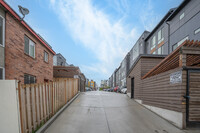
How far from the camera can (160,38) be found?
1947cm

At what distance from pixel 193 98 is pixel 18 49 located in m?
9.41

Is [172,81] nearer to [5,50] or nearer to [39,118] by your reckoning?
[39,118]

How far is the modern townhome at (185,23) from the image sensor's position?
11812 millimetres

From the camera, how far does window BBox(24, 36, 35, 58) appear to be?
8327mm

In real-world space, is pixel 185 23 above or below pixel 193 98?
above

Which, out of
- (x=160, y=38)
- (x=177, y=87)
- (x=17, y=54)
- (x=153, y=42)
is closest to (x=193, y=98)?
(x=177, y=87)

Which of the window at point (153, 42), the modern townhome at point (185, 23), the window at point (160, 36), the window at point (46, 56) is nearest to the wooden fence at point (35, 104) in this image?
the window at point (46, 56)

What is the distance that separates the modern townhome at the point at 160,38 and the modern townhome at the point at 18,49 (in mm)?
16948

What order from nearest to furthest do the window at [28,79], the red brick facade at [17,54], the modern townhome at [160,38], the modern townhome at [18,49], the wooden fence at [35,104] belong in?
the wooden fence at [35,104] → the modern townhome at [18,49] → the red brick facade at [17,54] → the window at [28,79] → the modern townhome at [160,38]

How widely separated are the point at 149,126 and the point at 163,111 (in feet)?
4.85

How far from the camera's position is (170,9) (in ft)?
55.2

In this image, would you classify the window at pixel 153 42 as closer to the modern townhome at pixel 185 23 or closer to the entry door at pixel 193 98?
the modern townhome at pixel 185 23

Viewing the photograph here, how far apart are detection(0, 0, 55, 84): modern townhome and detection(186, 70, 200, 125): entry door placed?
8695 millimetres

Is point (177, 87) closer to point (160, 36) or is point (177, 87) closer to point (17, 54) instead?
point (17, 54)
